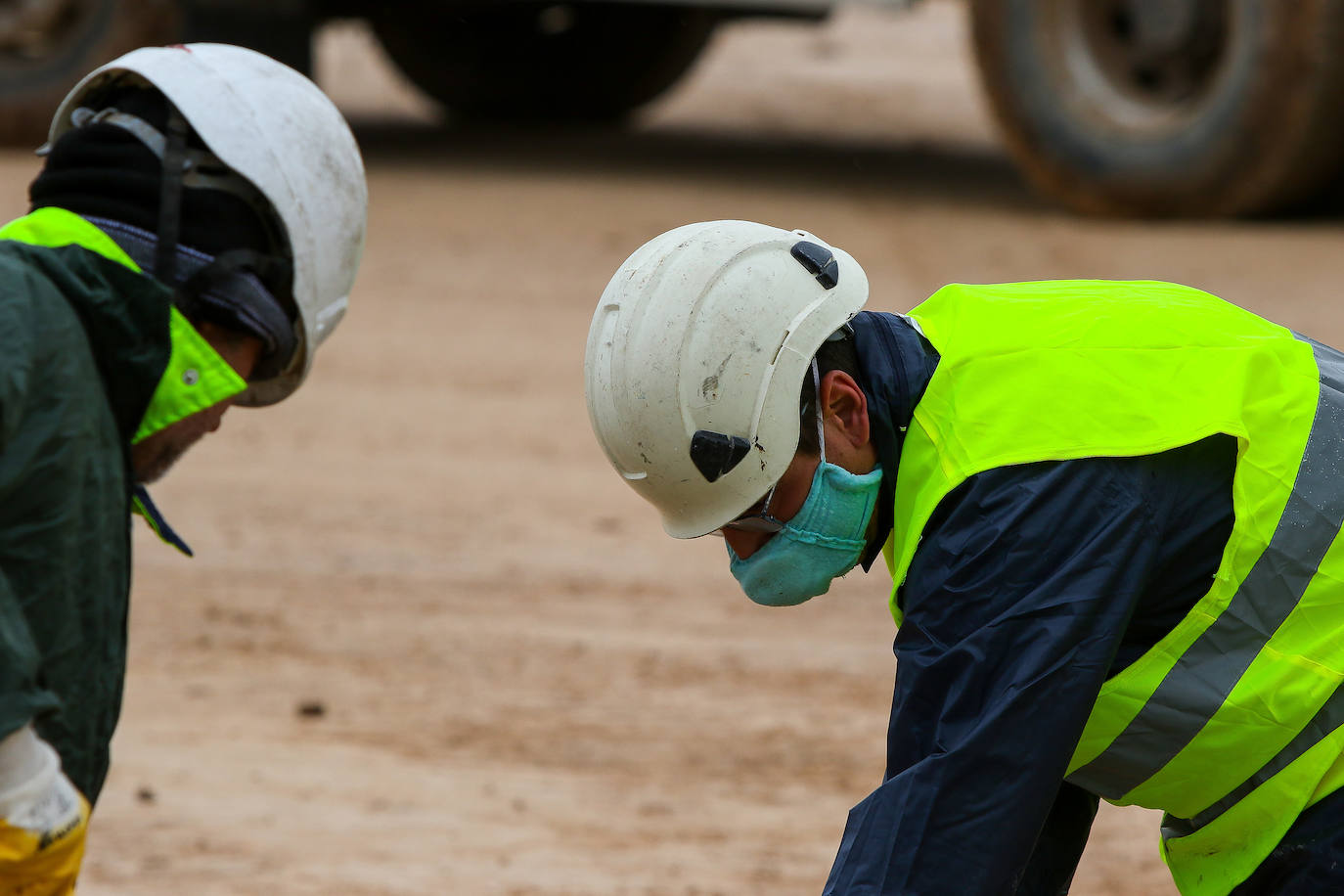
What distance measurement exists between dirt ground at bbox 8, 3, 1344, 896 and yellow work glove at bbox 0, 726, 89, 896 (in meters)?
2.23

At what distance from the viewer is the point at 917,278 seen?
1098 centimetres

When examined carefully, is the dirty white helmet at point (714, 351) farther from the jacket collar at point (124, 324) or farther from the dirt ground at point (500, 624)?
the dirt ground at point (500, 624)

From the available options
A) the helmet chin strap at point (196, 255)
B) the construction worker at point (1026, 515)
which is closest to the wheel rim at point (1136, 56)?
the construction worker at point (1026, 515)

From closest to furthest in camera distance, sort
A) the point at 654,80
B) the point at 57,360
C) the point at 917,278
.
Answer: the point at 57,360
the point at 917,278
the point at 654,80

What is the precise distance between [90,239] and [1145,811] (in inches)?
145

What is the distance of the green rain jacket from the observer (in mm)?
2416

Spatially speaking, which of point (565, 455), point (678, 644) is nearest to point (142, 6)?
Result: point (565, 455)

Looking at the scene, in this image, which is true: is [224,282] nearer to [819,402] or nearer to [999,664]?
[819,402]

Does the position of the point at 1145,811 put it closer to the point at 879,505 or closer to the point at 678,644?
the point at 678,644

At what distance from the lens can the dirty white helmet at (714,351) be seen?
2.90 meters

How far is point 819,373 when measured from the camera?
292 centimetres

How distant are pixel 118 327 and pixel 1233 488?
153 centimetres

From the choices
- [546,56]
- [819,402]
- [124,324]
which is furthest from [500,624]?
[546,56]

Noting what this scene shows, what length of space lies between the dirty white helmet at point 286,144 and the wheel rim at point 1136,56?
31.3 ft
